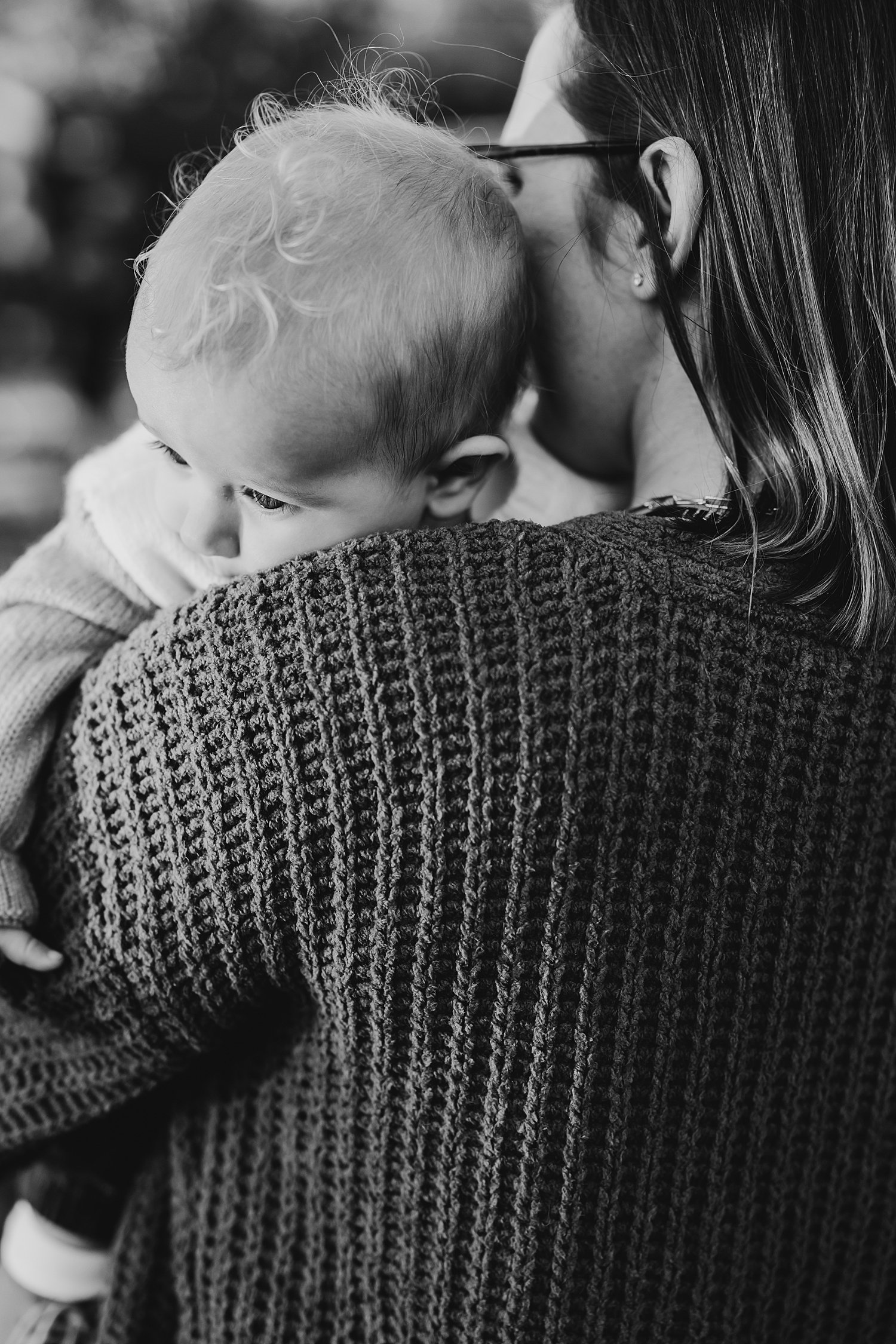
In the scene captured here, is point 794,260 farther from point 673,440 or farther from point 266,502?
point 266,502

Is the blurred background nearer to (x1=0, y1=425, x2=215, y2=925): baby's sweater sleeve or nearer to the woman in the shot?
(x1=0, y1=425, x2=215, y2=925): baby's sweater sleeve

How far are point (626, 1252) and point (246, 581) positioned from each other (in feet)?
1.95

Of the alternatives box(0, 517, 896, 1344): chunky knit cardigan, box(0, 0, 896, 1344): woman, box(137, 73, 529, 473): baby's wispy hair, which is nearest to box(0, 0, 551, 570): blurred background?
box(137, 73, 529, 473): baby's wispy hair

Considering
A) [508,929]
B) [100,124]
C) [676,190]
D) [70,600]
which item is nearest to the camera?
[508,929]

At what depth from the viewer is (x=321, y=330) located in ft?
2.68

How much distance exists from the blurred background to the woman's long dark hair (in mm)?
2110

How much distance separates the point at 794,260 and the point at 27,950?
2.75ft

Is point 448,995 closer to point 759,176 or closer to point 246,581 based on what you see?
point 246,581

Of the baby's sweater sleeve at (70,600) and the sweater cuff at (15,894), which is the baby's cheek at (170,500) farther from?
the sweater cuff at (15,894)

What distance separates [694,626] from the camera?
78cm

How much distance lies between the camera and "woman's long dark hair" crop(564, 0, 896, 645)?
804 millimetres

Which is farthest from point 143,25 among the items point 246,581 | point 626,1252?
point 626,1252

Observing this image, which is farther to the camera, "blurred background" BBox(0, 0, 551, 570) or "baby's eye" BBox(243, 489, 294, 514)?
→ "blurred background" BBox(0, 0, 551, 570)

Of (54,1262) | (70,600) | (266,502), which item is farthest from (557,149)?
(54,1262)
